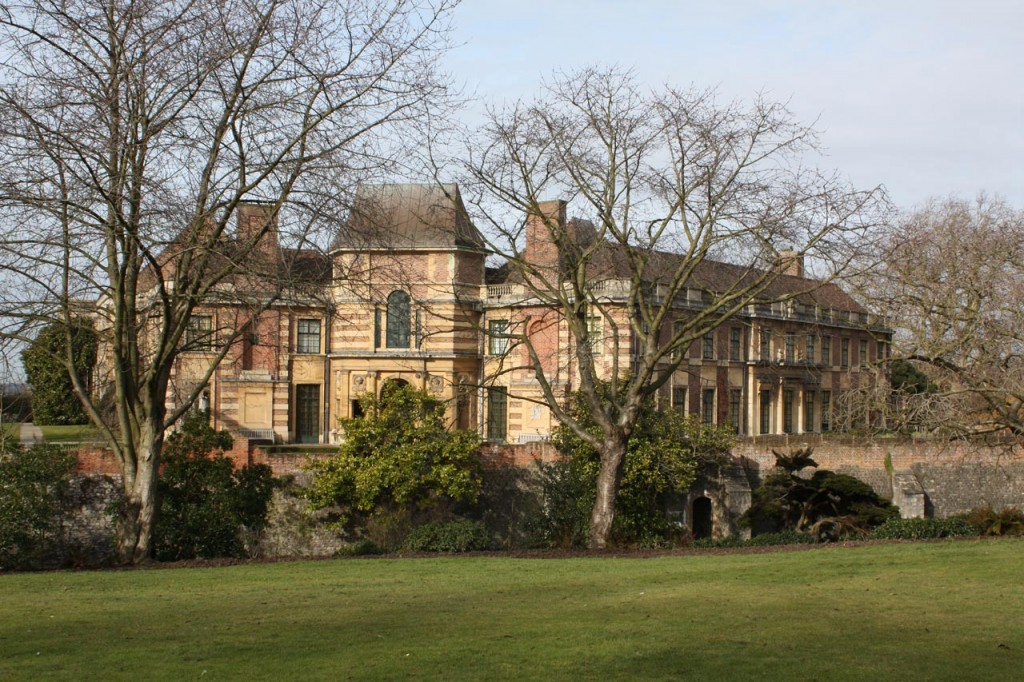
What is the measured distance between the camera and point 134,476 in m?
16.6

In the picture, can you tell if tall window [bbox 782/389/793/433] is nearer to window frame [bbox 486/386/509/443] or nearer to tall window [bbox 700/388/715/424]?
tall window [bbox 700/388/715/424]

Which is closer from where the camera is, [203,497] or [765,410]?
[203,497]

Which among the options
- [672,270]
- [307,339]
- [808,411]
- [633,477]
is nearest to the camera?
[672,270]

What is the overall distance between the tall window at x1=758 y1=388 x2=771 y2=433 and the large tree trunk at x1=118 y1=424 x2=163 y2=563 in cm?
3409

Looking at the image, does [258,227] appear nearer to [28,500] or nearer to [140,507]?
[140,507]

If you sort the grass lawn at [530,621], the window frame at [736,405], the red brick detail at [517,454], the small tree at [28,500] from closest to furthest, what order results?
the grass lawn at [530,621] → the small tree at [28,500] → the red brick detail at [517,454] → the window frame at [736,405]

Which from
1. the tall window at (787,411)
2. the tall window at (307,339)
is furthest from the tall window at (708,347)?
the tall window at (307,339)

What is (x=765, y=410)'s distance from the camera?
47156 millimetres

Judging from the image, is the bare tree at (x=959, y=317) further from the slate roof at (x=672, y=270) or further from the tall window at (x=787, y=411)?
the tall window at (x=787, y=411)

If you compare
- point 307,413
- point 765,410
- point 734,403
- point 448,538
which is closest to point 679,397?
point 734,403

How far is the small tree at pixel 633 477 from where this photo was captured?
947 inches

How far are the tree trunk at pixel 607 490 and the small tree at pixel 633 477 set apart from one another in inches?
144

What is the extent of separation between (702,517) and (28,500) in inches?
674

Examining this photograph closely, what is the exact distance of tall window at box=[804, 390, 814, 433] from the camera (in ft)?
163
